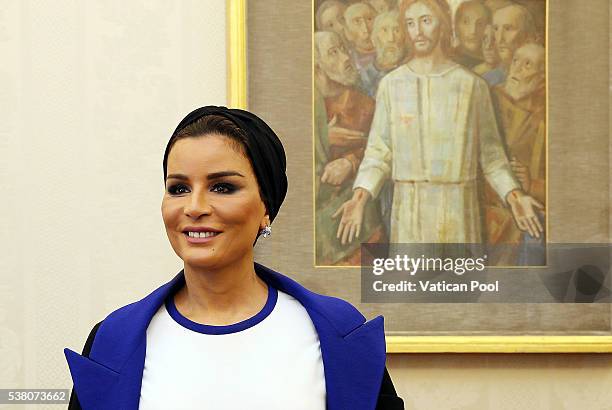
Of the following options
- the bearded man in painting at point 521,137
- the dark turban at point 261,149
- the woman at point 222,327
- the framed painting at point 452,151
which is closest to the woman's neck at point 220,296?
the woman at point 222,327

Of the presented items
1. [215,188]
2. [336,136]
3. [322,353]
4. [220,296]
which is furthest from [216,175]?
[336,136]

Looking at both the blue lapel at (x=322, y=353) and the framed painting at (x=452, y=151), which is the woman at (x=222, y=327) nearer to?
the blue lapel at (x=322, y=353)

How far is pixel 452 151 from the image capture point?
1.91 meters

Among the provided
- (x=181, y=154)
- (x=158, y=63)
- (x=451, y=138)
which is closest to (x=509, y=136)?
(x=451, y=138)

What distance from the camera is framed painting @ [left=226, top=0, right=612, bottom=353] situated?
6.20 ft

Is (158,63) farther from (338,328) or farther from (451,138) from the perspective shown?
(338,328)

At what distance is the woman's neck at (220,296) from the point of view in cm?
117

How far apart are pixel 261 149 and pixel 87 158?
82cm

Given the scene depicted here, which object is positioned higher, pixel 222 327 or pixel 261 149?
pixel 261 149

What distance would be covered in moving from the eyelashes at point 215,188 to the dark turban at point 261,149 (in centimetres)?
4

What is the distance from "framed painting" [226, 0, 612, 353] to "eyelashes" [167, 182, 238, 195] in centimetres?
72

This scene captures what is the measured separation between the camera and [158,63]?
1.89 m

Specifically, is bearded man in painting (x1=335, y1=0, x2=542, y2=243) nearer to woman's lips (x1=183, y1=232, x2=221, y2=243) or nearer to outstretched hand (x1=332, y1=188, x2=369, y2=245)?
outstretched hand (x1=332, y1=188, x2=369, y2=245)

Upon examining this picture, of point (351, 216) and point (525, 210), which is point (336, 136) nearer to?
point (351, 216)
